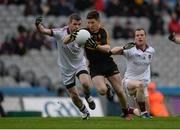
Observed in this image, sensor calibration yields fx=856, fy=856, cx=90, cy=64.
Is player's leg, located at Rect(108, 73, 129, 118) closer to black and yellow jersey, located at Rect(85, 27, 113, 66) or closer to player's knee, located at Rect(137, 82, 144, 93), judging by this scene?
black and yellow jersey, located at Rect(85, 27, 113, 66)

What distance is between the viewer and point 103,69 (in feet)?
59.2

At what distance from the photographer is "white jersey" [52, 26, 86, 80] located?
60.7ft

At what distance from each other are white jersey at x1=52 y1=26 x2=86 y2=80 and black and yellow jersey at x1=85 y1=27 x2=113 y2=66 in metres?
0.74

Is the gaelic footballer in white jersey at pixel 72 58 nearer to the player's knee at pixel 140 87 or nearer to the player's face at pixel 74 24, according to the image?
the player's face at pixel 74 24

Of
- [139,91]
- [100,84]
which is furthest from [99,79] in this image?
[139,91]

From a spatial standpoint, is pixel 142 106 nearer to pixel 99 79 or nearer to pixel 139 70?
pixel 139 70

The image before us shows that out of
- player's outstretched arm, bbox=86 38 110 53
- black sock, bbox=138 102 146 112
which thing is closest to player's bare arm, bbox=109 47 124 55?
player's outstretched arm, bbox=86 38 110 53

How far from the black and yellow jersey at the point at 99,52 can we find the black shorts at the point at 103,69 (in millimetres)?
71

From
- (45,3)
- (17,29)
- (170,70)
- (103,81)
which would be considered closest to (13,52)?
(17,29)

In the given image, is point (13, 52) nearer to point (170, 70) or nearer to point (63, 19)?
point (63, 19)

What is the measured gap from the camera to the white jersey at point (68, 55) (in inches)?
729

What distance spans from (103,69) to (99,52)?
1.27ft

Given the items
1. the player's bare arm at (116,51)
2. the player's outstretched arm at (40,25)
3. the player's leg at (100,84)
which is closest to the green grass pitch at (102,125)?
the player's leg at (100,84)

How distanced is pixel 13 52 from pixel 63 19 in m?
2.53
